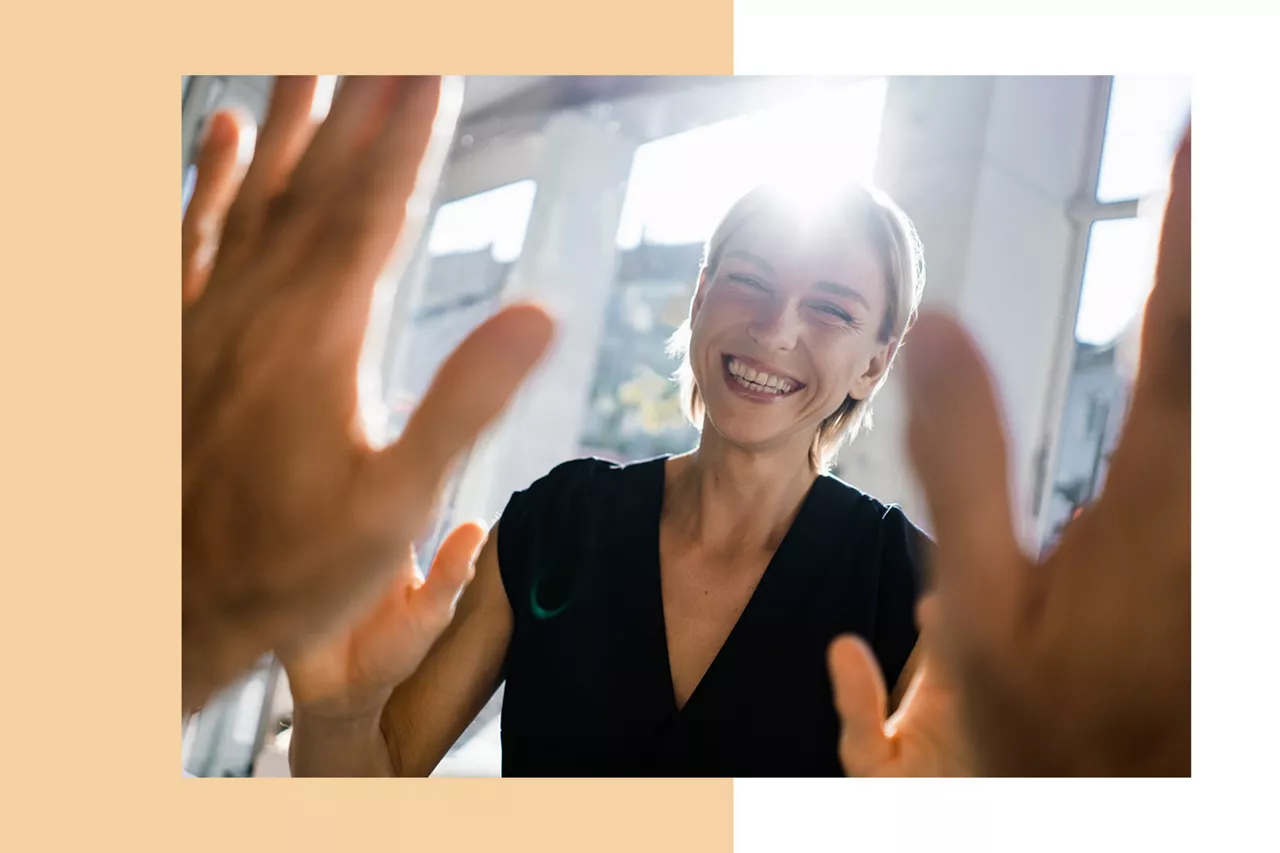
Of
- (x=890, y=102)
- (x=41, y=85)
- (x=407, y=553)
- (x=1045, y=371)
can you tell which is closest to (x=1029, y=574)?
(x=1045, y=371)

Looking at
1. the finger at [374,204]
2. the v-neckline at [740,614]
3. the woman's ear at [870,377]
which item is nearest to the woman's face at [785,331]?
the woman's ear at [870,377]

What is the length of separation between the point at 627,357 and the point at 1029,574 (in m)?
0.62

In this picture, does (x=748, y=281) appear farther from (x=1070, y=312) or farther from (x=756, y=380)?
(x=1070, y=312)

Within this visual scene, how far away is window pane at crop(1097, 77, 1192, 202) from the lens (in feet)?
5.29

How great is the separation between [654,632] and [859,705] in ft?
0.98

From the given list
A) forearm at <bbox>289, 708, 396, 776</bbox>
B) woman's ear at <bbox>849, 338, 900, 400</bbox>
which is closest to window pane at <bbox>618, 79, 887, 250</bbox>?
woman's ear at <bbox>849, 338, 900, 400</bbox>

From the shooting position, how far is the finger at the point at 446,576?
1491 mm

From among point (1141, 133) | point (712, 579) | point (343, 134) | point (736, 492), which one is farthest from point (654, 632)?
point (1141, 133)

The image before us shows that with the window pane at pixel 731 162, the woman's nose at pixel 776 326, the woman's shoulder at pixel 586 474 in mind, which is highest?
the window pane at pixel 731 162

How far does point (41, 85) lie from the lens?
1704 mm

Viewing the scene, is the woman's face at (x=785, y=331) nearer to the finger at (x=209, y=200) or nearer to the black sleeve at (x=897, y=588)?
the black sleeve at (x=897, y=588)

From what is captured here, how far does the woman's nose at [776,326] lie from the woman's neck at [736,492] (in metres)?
0.15

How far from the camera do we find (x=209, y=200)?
1.59 metres
